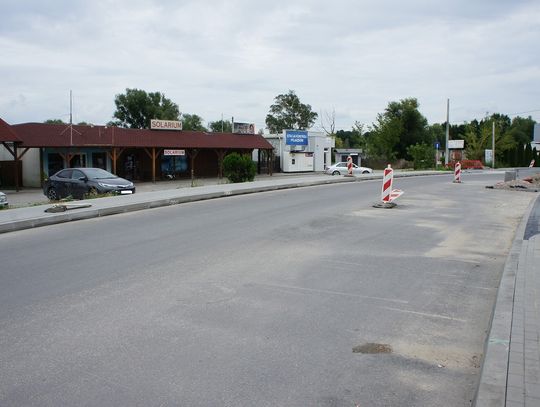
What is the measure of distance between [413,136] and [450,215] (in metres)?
61.4

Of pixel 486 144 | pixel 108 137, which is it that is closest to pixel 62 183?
pixel 108 137

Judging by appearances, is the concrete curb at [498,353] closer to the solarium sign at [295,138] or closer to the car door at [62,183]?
the car door at [62,183]

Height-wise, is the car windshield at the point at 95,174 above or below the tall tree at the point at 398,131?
below

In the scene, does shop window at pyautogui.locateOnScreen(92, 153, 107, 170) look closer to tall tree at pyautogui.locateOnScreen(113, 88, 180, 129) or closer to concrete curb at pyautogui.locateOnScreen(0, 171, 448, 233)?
concrete curb at pyautogui.locateOnScreen(0, 171, 448, 233)

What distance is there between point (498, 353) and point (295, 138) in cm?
5214

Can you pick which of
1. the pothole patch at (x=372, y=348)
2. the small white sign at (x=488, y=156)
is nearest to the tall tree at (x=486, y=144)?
the small white sign at (x=488, y=156)

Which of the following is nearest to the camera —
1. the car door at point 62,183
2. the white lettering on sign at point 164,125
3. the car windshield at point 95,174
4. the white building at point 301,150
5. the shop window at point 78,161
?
the car windshield at point 95,174

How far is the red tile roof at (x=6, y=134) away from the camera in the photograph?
31.7 metres

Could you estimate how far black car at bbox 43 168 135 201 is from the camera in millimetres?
20641

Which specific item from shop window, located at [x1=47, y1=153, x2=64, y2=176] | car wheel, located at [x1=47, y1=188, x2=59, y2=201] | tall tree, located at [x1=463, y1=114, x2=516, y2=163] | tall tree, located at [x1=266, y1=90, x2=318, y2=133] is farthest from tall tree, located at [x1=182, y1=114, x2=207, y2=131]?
car wheel, located at [x1=47, y1=188, x2=59, y2=201]

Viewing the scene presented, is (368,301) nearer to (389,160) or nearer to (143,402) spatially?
(143,402)

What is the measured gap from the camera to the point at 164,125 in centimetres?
4272

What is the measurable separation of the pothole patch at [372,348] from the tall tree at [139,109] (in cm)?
7062

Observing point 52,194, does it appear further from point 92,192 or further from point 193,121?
point 193,121
